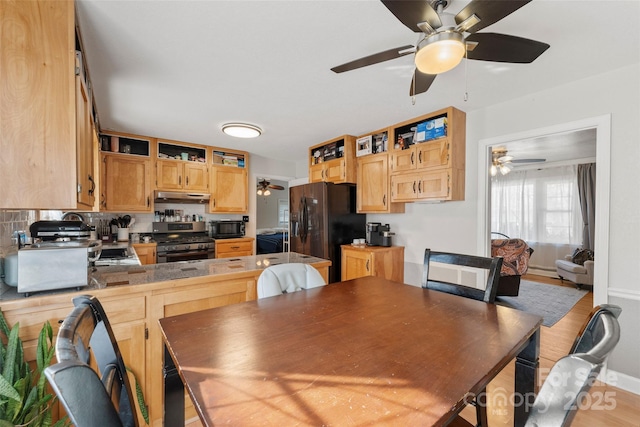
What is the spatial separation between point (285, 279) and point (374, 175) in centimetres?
242

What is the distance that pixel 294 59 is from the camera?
1942 mm

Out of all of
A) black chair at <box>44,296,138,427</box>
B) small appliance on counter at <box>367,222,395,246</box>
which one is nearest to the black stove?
small appliance on counter at <box>367,222,395,246</box>

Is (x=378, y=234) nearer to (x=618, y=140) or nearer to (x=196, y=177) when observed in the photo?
(x=618, y=140)

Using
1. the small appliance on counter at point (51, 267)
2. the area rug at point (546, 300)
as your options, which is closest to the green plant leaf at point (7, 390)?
the small appliance on counter at point (51, 267)

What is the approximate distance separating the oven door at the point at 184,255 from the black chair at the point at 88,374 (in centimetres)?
320

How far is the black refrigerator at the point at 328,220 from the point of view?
384cm

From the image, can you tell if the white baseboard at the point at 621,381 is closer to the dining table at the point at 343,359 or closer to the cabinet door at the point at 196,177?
the dining table at the point at 343,359

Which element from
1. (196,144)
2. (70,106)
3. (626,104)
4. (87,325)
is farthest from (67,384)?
(196,144)

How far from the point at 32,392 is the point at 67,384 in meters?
0.99

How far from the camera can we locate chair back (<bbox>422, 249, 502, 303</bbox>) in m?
1.48

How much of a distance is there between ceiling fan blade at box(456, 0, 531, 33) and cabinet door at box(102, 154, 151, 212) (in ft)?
13.7

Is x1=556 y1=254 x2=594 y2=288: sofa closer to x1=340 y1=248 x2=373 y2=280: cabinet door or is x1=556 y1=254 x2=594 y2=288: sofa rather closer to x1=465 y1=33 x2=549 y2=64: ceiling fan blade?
x1=340 y1=248 x2=373 y2=280: cabinet door

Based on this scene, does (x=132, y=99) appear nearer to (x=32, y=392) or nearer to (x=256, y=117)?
(x=256, y=117)

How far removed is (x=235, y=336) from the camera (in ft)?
3.29
